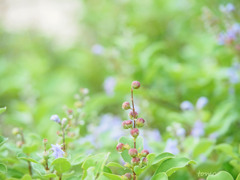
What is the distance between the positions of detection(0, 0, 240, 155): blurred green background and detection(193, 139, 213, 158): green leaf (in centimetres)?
20

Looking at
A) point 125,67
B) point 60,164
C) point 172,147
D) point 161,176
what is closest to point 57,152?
point 60,164

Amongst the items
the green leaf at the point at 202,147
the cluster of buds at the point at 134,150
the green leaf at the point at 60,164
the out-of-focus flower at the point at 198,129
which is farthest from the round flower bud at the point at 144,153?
the out-of-focus flower at the point at 198,129

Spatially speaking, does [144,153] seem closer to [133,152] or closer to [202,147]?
[133,152]

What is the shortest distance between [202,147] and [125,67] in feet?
2.40

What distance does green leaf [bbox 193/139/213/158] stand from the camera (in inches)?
47.9

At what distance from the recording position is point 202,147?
4.05ft

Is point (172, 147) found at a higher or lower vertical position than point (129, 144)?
higher

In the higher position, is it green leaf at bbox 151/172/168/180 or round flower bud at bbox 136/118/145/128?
round flower bud at bbox 136/118/145/128

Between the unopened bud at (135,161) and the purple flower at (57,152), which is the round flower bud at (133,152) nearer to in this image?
the unopened bud at (135,161)

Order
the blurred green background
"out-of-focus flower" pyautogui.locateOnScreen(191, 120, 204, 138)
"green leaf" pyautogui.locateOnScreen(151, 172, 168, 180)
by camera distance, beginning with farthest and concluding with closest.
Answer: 1. the blurred green background
2. "out-of-focus flower" pyautogui.locateOnScreen(191, 120, 204, 138)
3. "green leaf" pyautogui.locateOnScreen(151, 172, 168, 180)

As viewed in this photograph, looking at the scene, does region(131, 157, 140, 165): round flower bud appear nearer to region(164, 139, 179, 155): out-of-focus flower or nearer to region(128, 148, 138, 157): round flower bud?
region(128, 148, 138, 157): round flower bud

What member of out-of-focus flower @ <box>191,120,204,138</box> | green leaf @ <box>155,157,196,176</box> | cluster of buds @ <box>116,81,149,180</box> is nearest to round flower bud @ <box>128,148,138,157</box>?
cluster of buds @ <box>116,81,149,180</box>

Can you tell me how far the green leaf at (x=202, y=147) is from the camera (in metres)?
1.22

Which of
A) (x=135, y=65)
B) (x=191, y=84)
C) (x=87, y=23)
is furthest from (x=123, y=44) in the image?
(x=87, y=23)
